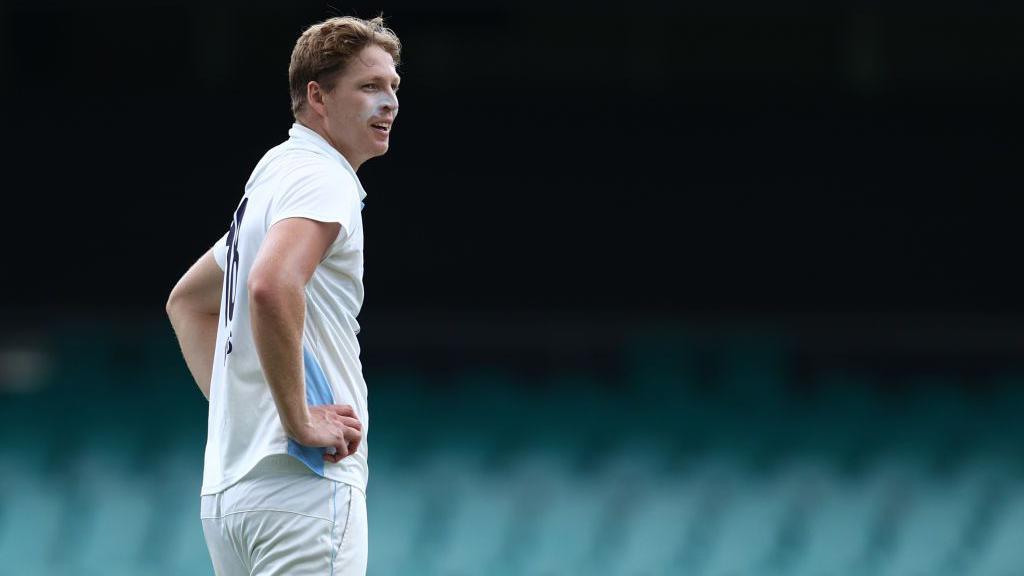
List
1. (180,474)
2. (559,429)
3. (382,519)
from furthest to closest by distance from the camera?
1. (559,429)
2. (180,474)
3. (382,519)

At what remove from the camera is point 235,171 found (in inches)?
325

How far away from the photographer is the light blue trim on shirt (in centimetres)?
200

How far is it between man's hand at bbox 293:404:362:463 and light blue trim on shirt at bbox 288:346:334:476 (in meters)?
0.02

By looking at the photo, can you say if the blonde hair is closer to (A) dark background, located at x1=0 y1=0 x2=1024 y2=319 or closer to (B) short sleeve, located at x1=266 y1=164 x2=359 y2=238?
(B) short sleeve, located at x1=266 y1=164 x2=359 y2=238

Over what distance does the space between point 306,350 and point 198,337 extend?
1.28 feet

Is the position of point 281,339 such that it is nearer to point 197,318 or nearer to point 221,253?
point 221,253

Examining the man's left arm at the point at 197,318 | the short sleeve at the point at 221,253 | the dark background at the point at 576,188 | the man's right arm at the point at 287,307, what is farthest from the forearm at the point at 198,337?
the dark background at the point at 576,188

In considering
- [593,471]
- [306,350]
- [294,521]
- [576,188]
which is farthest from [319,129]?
[576,188]

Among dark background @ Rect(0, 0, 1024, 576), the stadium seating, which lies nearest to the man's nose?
the stadium seating

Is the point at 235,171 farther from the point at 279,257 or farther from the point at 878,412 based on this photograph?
the point at 279,257

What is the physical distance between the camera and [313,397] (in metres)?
2.04

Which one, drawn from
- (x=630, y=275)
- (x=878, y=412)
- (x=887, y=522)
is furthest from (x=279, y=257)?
(x=630, y=275)

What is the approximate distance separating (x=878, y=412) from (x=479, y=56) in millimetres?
3268

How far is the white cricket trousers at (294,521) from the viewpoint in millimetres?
2008
